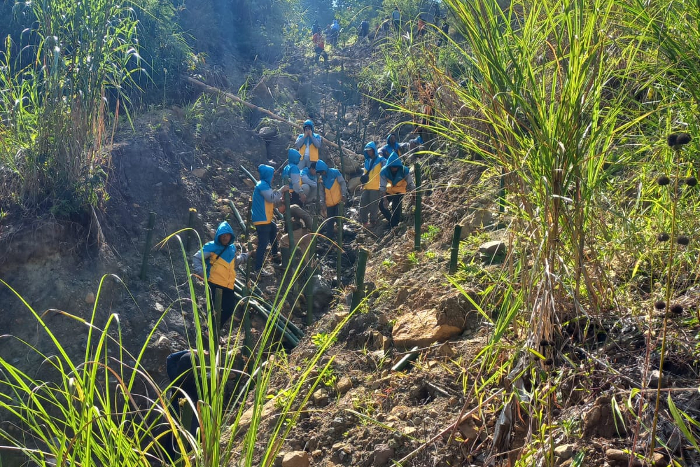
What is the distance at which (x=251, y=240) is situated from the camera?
877 cm

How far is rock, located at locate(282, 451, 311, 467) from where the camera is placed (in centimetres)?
339

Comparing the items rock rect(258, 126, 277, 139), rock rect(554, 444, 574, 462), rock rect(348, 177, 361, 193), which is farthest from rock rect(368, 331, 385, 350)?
rock rect(258, 126, 277, 139)

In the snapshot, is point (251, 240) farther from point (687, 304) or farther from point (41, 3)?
point (687, 304)

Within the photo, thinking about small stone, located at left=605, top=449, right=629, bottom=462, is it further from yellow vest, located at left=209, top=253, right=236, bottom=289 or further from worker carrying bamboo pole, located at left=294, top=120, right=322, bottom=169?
worker carrying bamboo pole, located at left=294, top=120, right=322, bottom=169

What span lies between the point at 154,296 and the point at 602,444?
6172mm

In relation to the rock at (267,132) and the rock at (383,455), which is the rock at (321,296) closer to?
the rock at (383,455)

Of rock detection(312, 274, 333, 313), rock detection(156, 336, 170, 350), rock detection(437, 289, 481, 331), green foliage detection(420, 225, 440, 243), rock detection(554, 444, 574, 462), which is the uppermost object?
rock detection(554, 444, 574, 462)

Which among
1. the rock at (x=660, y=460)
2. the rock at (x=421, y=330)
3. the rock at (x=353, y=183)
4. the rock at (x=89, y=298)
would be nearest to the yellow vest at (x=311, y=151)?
the rock at (x=353, y=183)

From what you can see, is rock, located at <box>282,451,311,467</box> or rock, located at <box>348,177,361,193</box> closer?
rock, located at <box>282,451,311,467</box>

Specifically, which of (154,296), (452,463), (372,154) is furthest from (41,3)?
(452,463)

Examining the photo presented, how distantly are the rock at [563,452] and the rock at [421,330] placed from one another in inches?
60.5

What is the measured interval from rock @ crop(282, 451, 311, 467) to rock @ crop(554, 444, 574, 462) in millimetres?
1607

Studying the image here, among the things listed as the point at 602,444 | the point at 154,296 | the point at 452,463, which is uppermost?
the point at 602,444

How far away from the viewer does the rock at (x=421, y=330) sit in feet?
12.4
